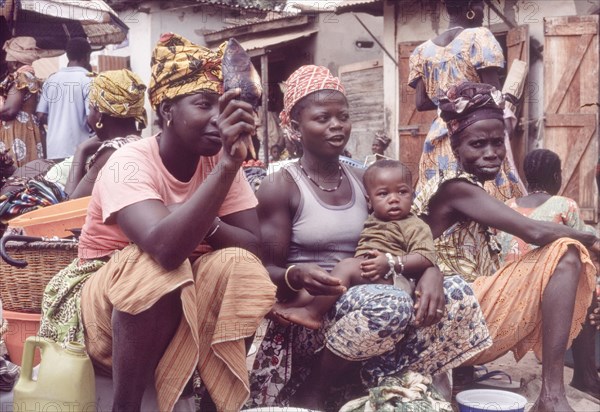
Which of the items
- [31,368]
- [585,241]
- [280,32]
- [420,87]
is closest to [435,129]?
[420,87]

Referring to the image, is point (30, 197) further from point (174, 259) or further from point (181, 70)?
point (174, 259)

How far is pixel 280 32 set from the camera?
12.1 meters

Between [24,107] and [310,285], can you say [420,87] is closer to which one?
[310,285]

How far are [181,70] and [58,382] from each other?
1132 millimetres

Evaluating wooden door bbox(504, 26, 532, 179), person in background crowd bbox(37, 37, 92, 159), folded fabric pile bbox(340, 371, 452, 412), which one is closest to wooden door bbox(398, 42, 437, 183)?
wooden door bbox(504, 26, 532, 179)

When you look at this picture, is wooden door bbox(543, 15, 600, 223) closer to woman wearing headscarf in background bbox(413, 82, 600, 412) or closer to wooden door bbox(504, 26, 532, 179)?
wooden door bbox(504, 26, 532, 179)

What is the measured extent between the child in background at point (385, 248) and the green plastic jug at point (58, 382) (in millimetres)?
751

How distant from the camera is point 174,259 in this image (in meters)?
2.15

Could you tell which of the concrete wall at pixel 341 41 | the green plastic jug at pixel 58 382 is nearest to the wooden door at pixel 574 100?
the concrete wall at pixel 341 41

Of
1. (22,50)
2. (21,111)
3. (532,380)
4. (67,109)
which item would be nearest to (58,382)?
(532,380)

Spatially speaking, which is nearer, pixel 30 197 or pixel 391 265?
pixel 391 265

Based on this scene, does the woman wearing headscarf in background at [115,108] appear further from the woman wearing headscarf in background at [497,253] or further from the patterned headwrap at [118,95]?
the woman wearing headscarf in background at [497,253]

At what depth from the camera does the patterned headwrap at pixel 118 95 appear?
12.6 feet

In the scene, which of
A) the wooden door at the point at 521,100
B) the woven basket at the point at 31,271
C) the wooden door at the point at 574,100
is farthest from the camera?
the wooden door at the point at 521,100
